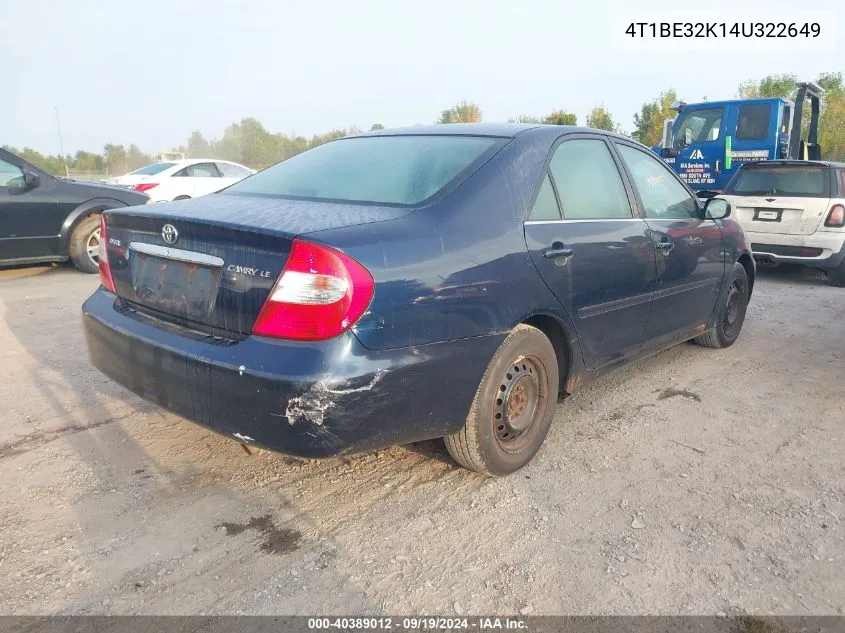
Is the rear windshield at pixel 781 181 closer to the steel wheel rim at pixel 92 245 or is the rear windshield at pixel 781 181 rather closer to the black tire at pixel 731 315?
the black tire at pixel 731 315

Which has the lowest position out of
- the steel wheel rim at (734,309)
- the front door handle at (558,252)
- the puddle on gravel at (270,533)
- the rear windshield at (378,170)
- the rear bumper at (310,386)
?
the puddle on gravel at (270,533)

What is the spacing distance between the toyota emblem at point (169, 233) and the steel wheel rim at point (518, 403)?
1464 mm

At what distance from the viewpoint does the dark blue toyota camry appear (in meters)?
2.30

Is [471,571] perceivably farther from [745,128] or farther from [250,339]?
[745,128]

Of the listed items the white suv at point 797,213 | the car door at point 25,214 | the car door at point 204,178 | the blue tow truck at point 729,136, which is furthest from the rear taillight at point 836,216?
the car door at point 204,178

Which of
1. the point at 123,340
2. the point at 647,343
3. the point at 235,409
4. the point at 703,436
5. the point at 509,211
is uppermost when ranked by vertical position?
the point at 509,211

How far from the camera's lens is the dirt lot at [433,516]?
2227 mm

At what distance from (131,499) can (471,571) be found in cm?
147

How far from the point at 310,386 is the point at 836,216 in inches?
299

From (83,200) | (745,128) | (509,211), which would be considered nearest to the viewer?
(509,211)

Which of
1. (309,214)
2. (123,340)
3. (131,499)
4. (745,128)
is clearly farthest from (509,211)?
(745,128)

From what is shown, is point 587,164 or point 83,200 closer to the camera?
point 587,164

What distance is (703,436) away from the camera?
3.50 m

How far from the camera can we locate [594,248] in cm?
331
